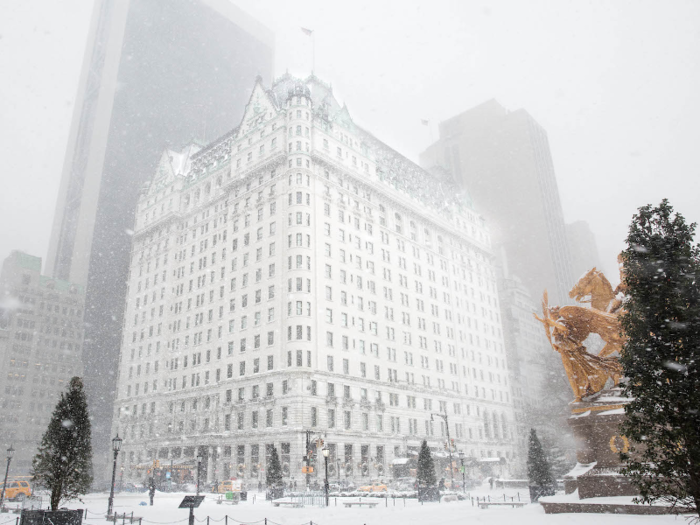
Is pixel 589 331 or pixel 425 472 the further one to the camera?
pixel 425 472

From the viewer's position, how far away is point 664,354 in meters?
11.2

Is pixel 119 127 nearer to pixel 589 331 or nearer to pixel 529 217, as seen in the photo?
pixel 529 217

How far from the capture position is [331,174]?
71.6 metres

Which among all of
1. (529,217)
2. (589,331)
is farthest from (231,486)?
(529,217)

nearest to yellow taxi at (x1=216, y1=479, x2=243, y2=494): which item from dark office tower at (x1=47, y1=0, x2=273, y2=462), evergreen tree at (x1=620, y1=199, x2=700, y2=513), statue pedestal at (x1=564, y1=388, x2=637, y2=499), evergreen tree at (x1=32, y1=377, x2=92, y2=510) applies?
evergreen tree at (x1=32, y1=377, x2=92, y2=510)

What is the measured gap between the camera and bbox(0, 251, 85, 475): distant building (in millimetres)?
106375

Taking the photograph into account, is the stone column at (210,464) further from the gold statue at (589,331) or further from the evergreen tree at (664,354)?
the evergreen tree at (664,354)

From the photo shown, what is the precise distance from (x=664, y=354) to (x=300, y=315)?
2002 inches

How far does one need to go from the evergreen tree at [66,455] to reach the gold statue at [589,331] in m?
19.9

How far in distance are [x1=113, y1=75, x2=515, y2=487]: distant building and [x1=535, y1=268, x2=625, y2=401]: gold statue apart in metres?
31.3

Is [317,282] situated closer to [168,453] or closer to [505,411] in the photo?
[168,453]

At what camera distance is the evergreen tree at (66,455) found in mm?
20906

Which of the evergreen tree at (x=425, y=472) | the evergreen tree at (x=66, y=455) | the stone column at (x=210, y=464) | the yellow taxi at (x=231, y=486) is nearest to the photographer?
the evergreen tree at (x=66, y=455)

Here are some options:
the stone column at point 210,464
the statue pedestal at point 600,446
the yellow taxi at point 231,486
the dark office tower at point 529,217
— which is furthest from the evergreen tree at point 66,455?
the dark office tower at point 529,217
